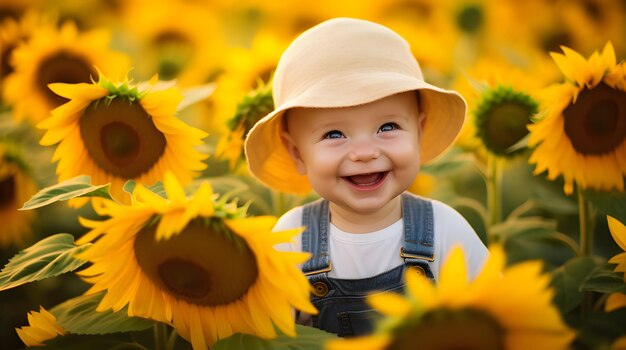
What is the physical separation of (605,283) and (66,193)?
3.34ft

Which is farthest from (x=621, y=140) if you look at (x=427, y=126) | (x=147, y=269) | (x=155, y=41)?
(x=155, y=41)

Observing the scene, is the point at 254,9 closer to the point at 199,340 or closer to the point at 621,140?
the point at 621,140

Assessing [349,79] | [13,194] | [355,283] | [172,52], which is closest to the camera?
[349,79]

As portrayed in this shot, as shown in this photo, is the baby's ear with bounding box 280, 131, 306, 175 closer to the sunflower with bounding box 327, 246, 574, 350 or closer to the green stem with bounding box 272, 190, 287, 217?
the green stem with bounding box 272, 190, 287, 217

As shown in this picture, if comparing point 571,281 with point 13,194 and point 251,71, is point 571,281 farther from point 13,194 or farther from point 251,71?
point 13,194

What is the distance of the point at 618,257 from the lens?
139 centimetres

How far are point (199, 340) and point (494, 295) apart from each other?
621 millimetres

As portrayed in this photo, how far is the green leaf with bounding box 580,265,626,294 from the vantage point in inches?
54.2

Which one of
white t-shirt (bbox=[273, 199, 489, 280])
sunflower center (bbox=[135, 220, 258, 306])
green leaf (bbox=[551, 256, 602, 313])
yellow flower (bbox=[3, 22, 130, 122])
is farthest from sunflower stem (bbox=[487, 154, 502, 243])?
yellow flower (bbox=[3, 22, 130, 122])

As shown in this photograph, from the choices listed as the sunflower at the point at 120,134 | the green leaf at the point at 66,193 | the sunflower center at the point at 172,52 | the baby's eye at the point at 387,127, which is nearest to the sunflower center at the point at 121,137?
the sunflower at the point at 120,134

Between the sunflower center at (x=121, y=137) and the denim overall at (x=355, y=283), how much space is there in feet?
1.39

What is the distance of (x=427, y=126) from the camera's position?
5.42 feet

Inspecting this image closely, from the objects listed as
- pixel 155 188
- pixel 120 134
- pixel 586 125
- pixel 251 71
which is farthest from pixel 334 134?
pixel 251 71

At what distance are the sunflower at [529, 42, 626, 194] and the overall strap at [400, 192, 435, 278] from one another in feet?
0.93
